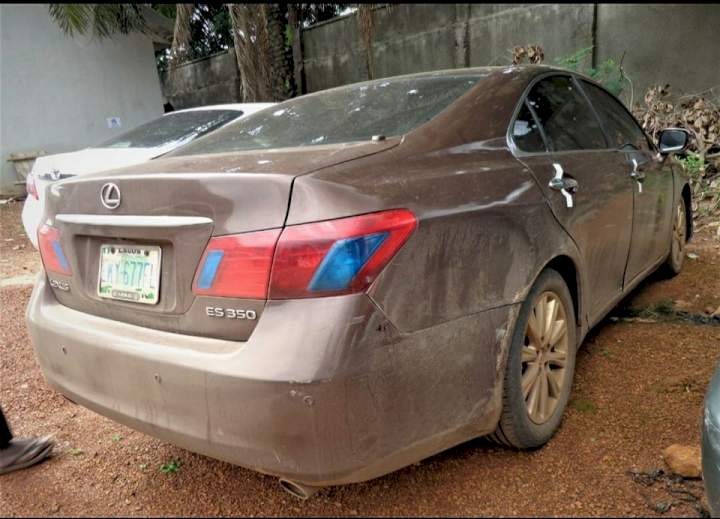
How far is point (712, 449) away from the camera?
1.55m

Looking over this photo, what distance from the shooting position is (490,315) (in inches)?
72.4

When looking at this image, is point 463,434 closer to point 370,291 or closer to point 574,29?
point 370,291

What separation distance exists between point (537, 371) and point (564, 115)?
1.30m

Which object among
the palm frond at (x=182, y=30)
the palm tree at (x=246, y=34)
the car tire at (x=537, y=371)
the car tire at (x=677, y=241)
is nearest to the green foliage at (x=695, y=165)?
the car tire at (x=677, y=241)

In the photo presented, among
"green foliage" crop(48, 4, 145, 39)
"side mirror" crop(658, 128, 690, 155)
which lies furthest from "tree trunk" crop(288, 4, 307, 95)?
"side mirror" crop(658, 128, 690, 155)

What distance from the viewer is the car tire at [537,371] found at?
1.98 meters

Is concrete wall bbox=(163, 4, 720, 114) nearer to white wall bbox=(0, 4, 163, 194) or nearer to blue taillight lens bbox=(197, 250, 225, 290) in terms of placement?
A: white wall bbox=(0, 4, 163, 194)

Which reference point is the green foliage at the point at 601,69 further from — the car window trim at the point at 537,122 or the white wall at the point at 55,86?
the white wall at the point at 55,86

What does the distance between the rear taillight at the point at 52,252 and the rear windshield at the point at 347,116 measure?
60cm

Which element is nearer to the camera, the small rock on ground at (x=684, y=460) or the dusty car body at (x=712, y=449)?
the dusty car body at (x=712, y=449)

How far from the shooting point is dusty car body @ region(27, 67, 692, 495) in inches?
58.6

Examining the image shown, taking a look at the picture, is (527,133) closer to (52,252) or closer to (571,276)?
(571,276)

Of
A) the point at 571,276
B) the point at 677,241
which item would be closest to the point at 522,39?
the point at 677,241

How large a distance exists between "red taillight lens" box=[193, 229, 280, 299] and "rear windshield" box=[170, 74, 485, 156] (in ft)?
2.25
